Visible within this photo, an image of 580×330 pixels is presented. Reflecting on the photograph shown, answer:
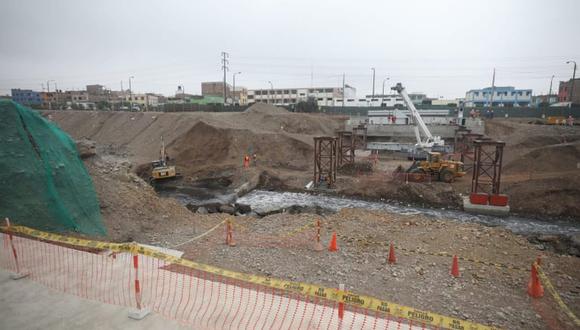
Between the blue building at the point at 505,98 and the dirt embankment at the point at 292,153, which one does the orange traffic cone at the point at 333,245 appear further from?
the blue building at the point at 505,98

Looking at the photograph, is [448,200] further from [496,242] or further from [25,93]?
[25,93]

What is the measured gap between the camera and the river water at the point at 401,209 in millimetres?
18281

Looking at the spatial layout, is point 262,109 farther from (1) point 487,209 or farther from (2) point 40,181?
(2) point 40,181

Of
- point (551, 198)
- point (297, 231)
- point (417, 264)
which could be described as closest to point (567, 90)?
point (551, 198)

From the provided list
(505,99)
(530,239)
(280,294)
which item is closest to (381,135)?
(530,239)

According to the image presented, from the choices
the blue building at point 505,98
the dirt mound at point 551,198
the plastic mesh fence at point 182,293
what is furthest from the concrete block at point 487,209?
the blue building at point 505,98

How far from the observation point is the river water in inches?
720

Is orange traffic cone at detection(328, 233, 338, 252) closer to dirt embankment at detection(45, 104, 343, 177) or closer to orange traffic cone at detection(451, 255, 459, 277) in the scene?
orange traffic cone at detection(451, 255, 459, 277)

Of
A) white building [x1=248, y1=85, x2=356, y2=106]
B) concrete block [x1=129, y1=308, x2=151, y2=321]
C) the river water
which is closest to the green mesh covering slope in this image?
concrete block [x1=129, y1=308, x2=151, y2=321]

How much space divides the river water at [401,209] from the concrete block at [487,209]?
0.85 feet

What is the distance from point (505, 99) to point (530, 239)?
92670 mm

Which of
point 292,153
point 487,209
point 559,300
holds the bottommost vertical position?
point 487,209

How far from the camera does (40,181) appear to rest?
1009cm

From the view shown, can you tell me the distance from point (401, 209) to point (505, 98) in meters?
90.1
